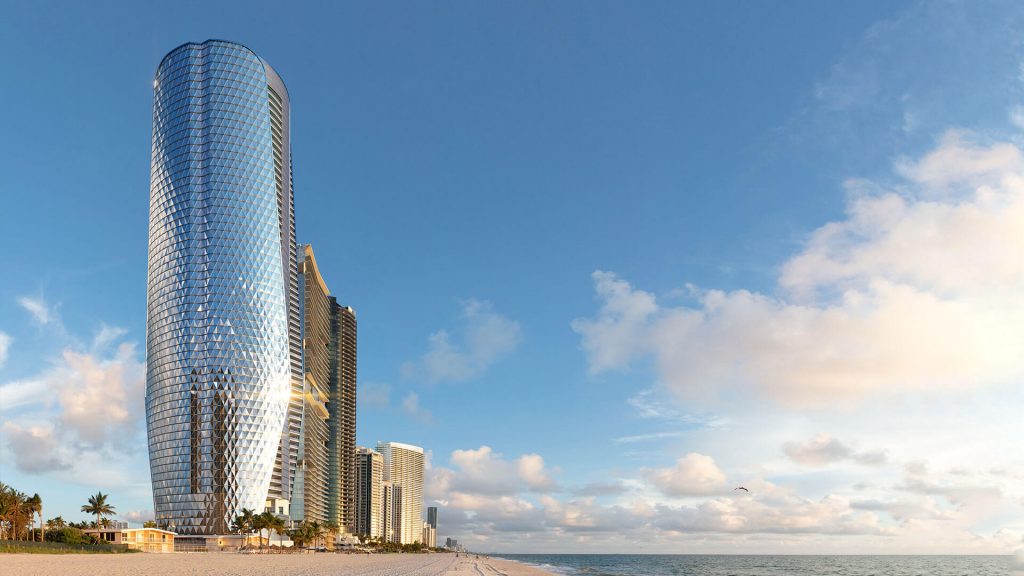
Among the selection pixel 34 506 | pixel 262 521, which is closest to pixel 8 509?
pixel 34 506

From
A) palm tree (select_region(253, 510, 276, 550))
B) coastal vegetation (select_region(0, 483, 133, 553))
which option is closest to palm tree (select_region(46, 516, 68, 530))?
coastal vegetation (select_region(0, 483, 133, 553))

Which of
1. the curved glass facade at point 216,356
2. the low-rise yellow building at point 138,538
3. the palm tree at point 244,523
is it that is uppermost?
the curved glass facade at point 216,356

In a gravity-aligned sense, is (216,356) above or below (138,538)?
above

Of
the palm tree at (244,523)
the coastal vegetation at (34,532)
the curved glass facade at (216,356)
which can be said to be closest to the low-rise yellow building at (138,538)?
the coastal vegetation at (34,532)

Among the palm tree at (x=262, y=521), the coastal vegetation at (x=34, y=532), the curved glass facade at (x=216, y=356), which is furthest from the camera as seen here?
the curved glass facade at (x=216, y=356)

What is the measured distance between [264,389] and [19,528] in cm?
8391

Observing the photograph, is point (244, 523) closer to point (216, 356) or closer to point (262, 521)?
point (262, 521)

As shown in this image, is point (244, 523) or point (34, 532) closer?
→ point (34, 532)

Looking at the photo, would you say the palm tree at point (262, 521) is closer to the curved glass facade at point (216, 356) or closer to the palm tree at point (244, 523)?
the palm tree at point (244, 523)

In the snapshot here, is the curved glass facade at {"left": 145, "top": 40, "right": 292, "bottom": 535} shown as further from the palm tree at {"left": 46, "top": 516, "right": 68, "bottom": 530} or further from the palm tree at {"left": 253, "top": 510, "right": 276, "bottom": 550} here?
the palm tree at {"left": 46, "top": 516, "right": 68, "bottom": 530}

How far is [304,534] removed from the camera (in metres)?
195

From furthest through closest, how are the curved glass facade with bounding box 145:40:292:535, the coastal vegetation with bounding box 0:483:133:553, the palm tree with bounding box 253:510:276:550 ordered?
the curved glass facade with bounding box 145:40:292:535 → the palm tree with bounding box 253:510:276:550 → the coastal vegetation with bounding box 0:483:133:553

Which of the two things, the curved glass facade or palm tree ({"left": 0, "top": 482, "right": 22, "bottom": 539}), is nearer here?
palm tree ({"left": 0, "top": 482, "right": 22, "bottom": 539})

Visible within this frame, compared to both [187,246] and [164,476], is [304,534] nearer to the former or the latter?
[164,476]
